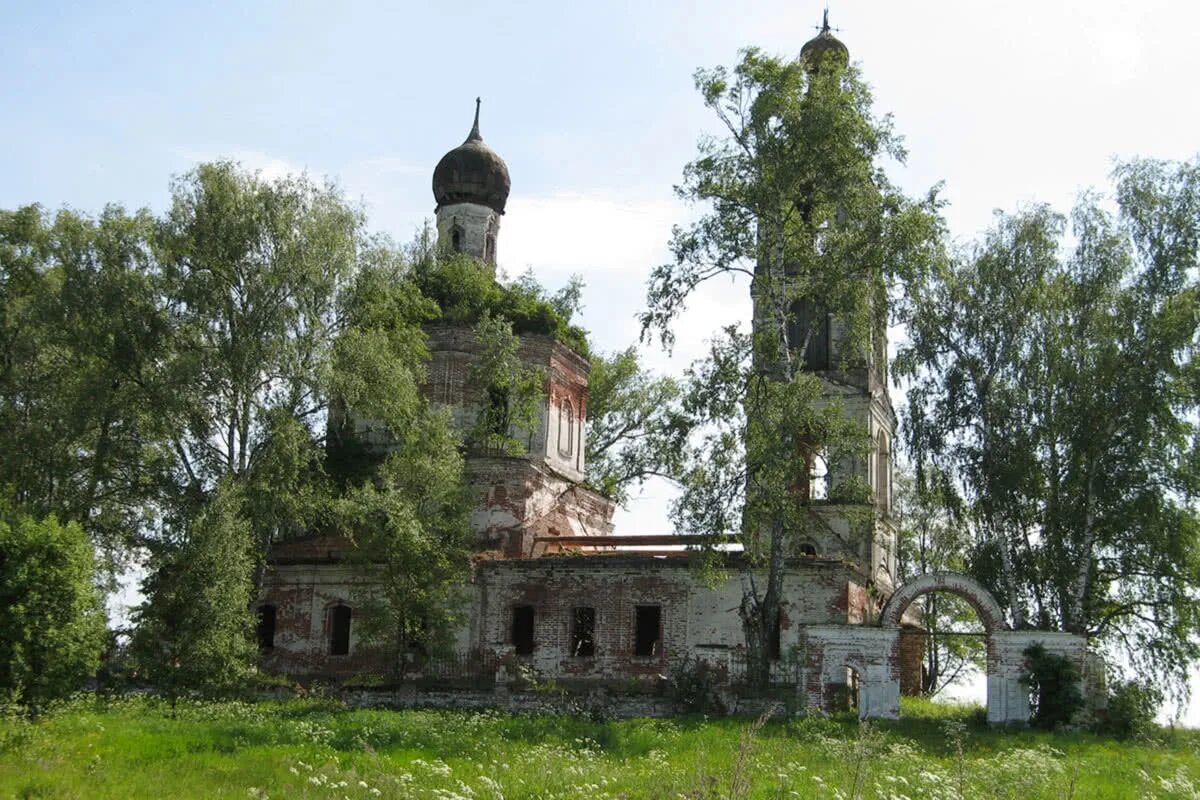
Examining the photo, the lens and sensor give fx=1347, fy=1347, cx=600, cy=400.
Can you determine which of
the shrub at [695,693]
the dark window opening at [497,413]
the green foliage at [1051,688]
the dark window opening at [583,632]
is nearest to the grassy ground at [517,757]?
the green foliage at [1051,688]

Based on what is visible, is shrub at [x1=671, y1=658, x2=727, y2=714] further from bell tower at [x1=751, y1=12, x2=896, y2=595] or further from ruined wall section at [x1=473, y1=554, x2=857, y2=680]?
bell tower at [x1=751, y1=12, x2=896, y2=595]

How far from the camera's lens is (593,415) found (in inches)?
1560

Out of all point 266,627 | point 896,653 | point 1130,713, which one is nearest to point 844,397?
point 896,653

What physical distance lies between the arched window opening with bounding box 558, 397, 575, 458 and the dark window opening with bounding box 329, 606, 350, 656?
18.8ft

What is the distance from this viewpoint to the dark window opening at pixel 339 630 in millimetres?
26828

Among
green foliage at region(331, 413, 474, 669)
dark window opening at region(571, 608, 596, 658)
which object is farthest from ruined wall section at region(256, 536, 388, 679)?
dark window opening at region(571, 608, 596, 658)

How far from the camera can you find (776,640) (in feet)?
78.4

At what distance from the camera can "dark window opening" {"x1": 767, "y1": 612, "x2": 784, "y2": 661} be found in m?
23.1

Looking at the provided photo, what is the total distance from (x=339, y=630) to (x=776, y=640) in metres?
8.91

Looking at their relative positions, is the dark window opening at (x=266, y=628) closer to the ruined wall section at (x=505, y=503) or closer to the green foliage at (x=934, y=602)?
the ruined wall section at (x=505, y=503)

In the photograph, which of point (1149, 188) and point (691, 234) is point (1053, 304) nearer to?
point (1149, 188)

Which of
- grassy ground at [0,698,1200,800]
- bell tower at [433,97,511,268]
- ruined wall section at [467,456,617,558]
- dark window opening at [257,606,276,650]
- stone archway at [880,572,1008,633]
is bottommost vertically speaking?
grassy ground at [0,698,1200,800]

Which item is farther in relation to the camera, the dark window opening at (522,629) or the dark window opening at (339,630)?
the dark window opening at (339,630)

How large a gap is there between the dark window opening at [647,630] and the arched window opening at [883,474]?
17.7 ft
